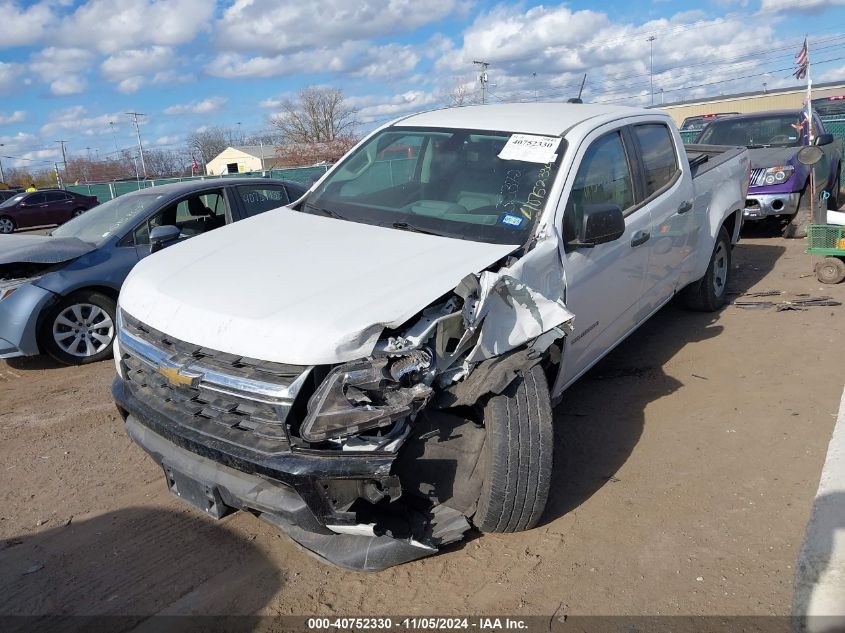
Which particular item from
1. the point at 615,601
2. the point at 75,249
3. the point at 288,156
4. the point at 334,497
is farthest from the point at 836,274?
the point at 288,156

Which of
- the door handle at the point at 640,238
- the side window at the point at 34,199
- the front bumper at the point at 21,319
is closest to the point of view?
the door handle at the point at 640,238

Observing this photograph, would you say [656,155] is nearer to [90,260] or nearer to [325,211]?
[325,211]

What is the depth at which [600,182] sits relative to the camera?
404cm

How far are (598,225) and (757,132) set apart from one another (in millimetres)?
9135

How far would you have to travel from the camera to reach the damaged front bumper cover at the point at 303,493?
2.50 metres

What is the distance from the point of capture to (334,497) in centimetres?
257

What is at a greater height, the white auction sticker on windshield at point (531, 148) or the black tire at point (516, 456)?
the white auction sticker on windshield at point (531, 148)

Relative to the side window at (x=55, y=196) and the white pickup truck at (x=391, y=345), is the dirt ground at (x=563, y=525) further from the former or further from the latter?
the side window at (x=55, y=196)

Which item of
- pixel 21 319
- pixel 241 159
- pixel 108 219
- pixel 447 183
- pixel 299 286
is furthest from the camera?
pixel 241 159

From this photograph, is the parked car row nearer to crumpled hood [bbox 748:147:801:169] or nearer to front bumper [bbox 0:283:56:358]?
front bumper [bbox 0:283:56:358]

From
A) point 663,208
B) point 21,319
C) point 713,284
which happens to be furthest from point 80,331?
point 713,284

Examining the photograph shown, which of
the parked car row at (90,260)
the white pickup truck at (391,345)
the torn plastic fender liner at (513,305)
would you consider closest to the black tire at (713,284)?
the white pickup truck at (391,345)

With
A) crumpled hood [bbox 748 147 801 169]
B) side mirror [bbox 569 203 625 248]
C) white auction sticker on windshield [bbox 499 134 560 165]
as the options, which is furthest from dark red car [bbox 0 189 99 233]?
side mirror [bbox 569 203 625 248]

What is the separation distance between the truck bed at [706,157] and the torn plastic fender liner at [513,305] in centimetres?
296
